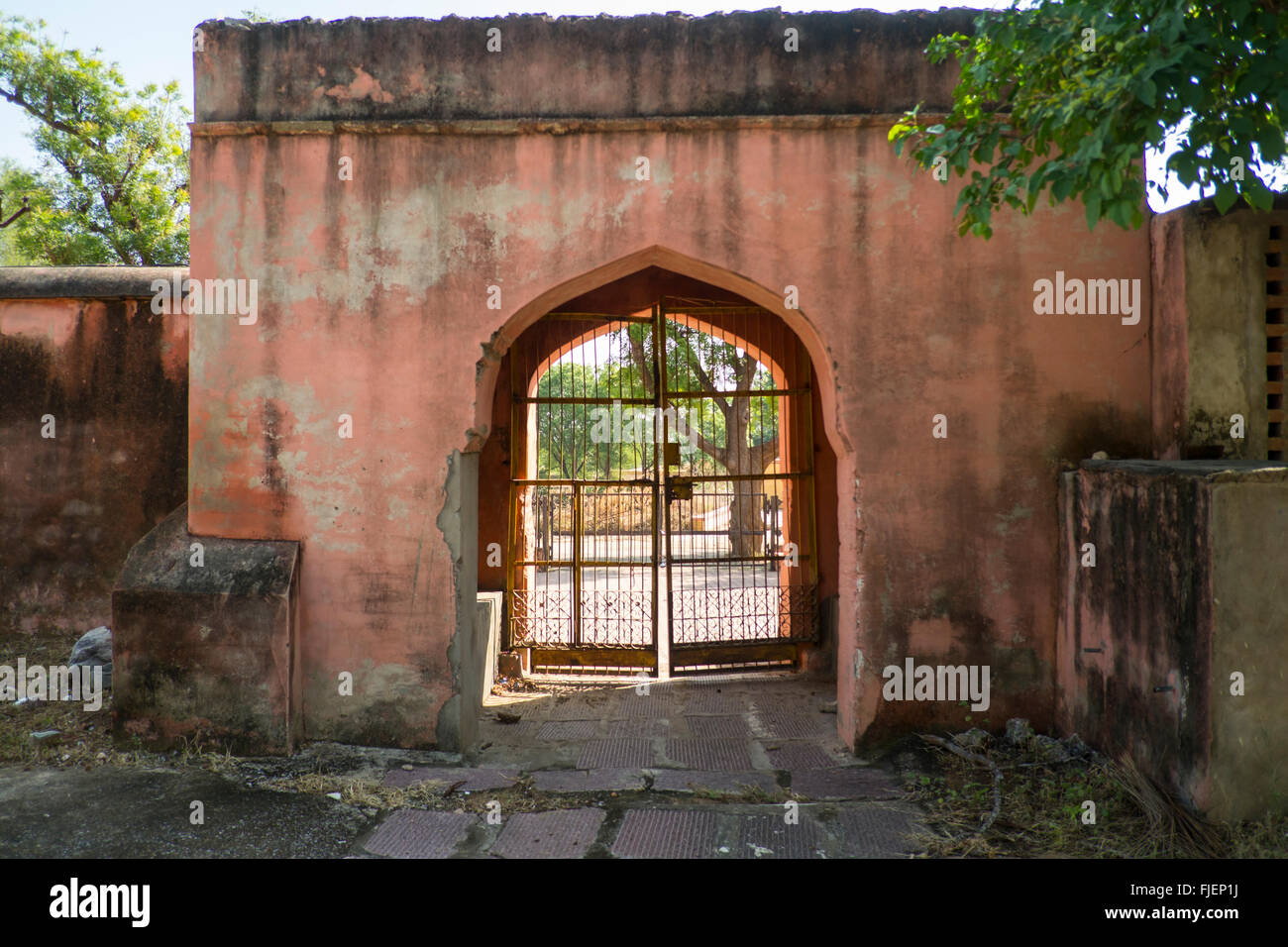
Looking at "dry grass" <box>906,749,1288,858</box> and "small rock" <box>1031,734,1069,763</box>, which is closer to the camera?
"dry grass" <box>906,749,1288,858</box>

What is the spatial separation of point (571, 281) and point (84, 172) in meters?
11.5

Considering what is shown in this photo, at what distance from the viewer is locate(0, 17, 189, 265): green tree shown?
1234 cm

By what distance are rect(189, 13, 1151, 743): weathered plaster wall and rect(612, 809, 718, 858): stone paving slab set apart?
1332 millimetres

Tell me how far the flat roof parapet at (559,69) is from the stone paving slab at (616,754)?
3.88 m

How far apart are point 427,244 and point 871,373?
2738 millimetres

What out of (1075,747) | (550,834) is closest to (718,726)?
(550,834)

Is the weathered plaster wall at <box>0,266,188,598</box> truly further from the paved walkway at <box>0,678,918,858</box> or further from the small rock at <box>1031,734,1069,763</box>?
the small rock at <box>1031,734,1069,763</box>

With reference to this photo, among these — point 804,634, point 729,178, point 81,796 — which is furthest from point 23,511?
point 804,634

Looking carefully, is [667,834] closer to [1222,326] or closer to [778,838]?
[778,838]

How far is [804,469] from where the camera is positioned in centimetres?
732

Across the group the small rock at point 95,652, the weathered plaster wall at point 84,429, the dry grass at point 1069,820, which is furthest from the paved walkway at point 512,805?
the weathered plaster wall at point 84,429

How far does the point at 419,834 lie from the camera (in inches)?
157

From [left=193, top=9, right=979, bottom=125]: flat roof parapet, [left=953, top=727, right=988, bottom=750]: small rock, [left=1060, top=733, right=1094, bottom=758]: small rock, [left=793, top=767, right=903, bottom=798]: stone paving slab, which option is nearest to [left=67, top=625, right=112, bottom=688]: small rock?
[left=193, top=9, right=979, bottom=125]: flat roof parapet

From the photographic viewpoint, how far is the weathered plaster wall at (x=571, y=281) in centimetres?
497
